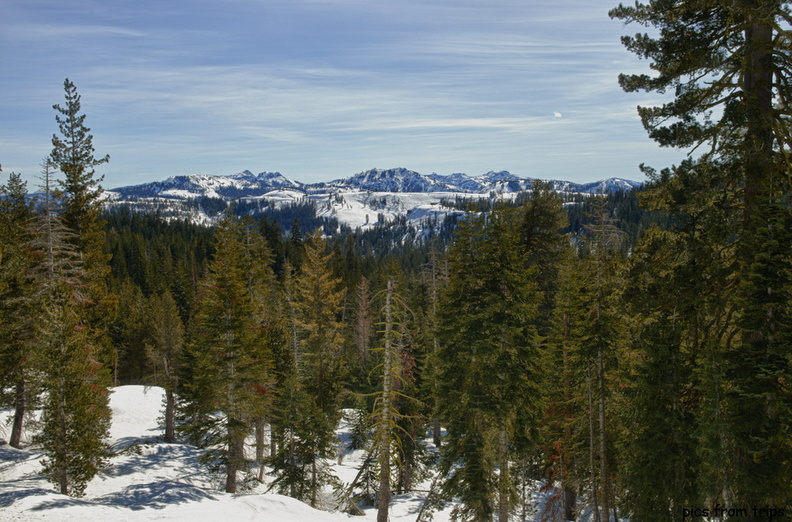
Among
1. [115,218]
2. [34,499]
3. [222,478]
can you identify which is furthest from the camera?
[115,218]

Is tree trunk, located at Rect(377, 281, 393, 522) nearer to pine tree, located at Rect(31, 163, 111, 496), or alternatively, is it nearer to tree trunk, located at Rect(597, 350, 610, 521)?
tree trunk, located at Rect(597, 350, 610, 521)

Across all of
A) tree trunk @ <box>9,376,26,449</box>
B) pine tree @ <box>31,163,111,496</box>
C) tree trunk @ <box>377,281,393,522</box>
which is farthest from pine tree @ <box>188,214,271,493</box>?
tree trunk @ <box>9,376,26,449</box>

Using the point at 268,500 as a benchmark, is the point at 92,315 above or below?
above

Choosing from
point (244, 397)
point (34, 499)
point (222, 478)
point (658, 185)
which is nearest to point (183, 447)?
point (222, 478)

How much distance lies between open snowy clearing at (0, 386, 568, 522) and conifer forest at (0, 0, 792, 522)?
5.81ft

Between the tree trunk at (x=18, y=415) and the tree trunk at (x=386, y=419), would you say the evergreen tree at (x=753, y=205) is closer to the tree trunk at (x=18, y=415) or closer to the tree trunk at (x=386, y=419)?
the tree trunk at (x=386, y=419)

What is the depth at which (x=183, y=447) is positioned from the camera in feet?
110

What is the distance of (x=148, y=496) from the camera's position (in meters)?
19.4

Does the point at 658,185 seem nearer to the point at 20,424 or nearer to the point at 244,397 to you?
the point at 244,397

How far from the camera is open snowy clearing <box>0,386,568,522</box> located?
1580 cm

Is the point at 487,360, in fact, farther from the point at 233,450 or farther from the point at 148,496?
the point at 148,496

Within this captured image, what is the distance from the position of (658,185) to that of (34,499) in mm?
21629

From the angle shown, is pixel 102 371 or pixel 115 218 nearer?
pixel 102 371

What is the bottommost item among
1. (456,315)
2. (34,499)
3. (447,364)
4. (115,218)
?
(34,499)
